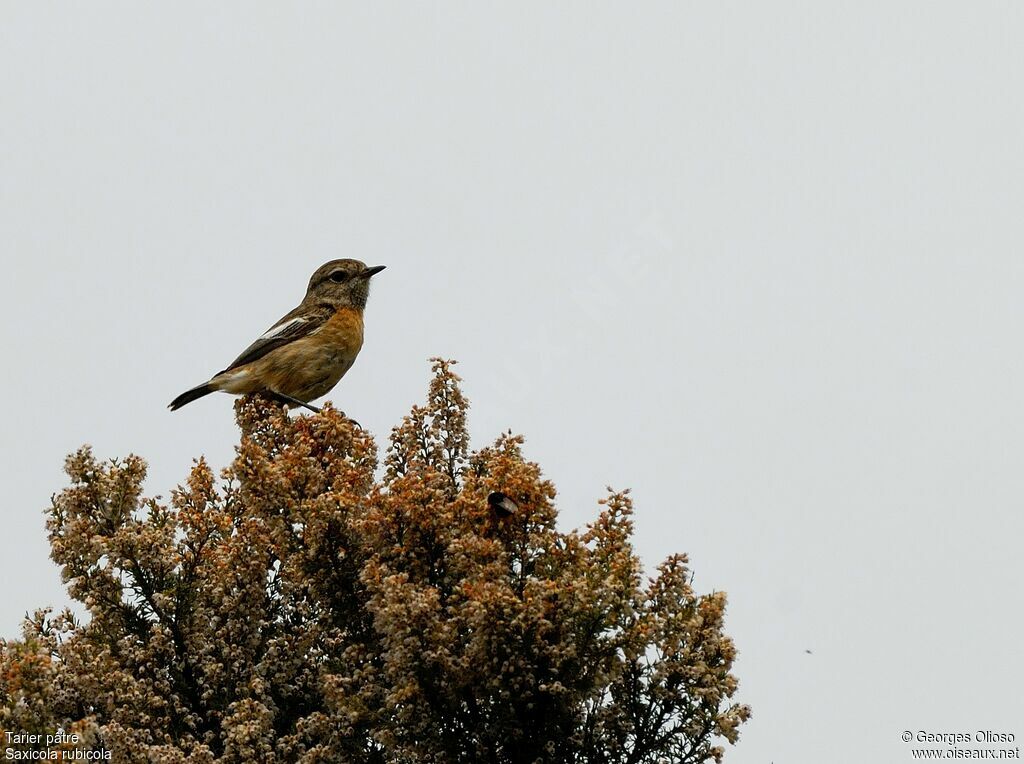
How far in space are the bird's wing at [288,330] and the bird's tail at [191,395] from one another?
0.24 meters

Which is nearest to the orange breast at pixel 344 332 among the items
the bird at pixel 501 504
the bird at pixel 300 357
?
the bird at pixel 300 357

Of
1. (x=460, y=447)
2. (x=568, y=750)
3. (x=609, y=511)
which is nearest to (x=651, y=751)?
(x=568, y=750)

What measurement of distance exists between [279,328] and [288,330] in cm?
22

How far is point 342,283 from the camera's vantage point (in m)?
14.0

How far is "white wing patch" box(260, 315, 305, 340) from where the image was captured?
511 inches

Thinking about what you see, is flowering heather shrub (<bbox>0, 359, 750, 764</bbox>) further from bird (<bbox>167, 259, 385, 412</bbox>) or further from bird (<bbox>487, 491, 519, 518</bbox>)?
bird (<bbox>167, 259, 385, 412</bbox>)

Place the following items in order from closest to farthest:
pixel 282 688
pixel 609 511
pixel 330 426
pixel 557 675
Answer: pixel 557 675 → pixel 609 511 → pixel 282 688 → pixel 330 426

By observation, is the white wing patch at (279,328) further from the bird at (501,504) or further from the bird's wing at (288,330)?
the bird at (501,504)

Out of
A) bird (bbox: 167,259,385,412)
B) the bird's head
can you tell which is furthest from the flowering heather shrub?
the bird's head

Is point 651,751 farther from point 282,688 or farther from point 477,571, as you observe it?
point 282,688

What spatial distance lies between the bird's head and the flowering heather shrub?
5.81 meters

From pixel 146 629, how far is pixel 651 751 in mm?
2991

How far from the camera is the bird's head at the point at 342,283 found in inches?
546

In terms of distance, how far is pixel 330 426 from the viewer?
8352 millimetres
